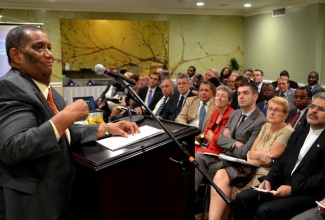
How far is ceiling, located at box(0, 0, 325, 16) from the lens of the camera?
815cm

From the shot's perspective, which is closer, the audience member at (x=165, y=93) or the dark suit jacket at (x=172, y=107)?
the dark suit jacket at (x=172, y=107)

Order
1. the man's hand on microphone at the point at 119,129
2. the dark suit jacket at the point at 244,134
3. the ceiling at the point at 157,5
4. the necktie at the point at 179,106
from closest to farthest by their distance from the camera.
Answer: the man's hand on microphone at the point at 119,129
the dark suit jacket at the point at 244,134
the necktie at the point at 179,106
the ceiling at the point at 157,5

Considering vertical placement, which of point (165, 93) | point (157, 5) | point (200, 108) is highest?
point (157, 5)

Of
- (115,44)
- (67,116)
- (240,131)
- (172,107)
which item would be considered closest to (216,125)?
(240,131)

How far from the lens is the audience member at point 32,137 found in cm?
112

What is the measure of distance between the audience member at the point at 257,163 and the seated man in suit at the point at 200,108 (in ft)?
3.94

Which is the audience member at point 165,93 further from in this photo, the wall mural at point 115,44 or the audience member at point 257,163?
the wall mural at point 115,44

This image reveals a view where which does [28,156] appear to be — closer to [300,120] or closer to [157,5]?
[300,120]

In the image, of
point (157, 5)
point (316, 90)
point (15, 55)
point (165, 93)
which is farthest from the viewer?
point (157, 5)

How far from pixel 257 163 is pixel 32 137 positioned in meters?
2.09

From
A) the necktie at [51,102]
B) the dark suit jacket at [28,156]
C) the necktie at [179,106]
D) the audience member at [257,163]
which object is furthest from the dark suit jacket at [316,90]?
the dark suit jacket at [28,156]

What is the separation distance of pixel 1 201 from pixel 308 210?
1.89 metres

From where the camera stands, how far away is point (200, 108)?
4.39 metres

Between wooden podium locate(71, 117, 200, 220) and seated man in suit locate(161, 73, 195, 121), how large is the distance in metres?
3.24
